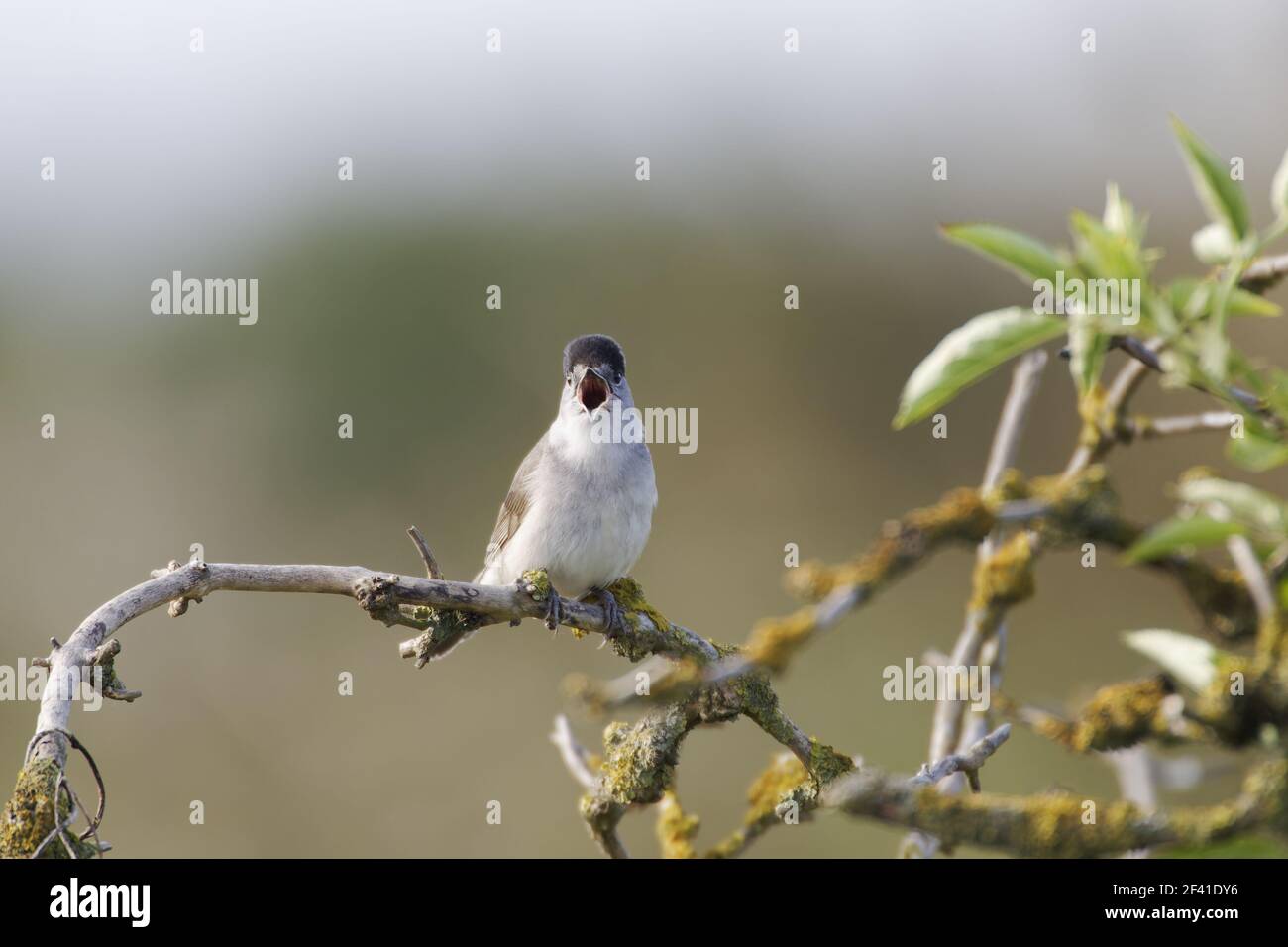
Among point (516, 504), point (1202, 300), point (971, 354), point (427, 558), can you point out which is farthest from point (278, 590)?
point (516, 504)

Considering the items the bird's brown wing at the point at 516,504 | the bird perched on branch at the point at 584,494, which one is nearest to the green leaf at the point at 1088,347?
the bird perched on branch at the point at 584,494

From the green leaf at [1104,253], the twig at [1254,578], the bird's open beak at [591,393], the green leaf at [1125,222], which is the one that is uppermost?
the bird's open beak at [591,393]

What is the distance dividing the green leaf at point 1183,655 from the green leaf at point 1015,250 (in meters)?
0.45

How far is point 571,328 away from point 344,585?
31.5ft

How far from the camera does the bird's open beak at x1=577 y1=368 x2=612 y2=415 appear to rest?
5246 mm

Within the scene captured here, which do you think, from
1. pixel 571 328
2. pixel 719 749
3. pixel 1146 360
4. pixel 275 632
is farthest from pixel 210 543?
pixel 1146 360

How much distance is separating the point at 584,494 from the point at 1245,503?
12.7 ft

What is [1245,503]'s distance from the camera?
129cm

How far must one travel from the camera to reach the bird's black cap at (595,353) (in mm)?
5176

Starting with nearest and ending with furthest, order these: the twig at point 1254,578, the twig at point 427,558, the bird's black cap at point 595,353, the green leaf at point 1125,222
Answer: the twig at point 1254,578, the green leaf at point 1125,222, the twig at point 427,558, the bird's black cap at point 595,353

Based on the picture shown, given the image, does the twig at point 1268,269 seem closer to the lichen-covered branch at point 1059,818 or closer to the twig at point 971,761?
the lichen-covered branch at point 1059,818

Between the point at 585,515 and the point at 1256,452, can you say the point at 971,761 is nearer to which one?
the point at 1256,452

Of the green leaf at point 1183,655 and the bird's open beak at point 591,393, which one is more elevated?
the bird's open beak at point 591,393

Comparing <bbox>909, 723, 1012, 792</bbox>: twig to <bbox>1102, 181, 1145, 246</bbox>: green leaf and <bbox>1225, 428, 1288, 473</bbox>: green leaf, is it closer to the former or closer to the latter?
<bbox>1225, 428, 1288, 473</bbox>: green leaf
